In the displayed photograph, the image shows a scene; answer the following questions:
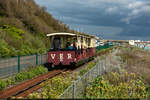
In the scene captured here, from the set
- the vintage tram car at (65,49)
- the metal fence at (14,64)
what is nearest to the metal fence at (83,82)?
the vintage tram car at (65,49)

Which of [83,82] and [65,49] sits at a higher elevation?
[65,49]

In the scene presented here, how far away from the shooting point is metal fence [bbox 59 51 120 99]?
6766 mm

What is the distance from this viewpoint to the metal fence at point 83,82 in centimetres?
677

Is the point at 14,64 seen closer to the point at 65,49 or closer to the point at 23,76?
the point at 23,76

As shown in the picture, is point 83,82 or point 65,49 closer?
point 83,82

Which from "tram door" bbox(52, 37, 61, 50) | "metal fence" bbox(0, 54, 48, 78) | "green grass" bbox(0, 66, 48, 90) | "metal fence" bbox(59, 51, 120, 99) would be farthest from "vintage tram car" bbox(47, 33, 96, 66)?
"metal fence" bbox(59, 51, 120, 99)

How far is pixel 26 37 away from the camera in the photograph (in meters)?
39.8

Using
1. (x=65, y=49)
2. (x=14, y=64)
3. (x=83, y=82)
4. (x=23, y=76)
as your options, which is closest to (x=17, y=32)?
(x=65, y=49)

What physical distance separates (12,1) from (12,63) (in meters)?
33.4

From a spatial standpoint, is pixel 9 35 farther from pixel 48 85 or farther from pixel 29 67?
pixel 48 85

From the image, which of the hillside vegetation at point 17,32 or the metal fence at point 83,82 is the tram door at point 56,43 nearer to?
the hillside vegetation at point 17,32

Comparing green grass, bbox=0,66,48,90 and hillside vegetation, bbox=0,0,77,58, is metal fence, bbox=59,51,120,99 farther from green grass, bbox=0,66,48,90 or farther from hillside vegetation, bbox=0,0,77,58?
hillside vegetation, bbox=0,0,77,58

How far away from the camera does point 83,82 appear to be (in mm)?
8914

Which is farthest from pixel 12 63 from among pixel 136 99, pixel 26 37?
pixel 26 37
